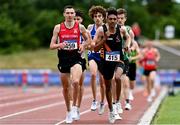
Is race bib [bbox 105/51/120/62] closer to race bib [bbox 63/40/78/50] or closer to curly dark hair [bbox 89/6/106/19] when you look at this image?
race bib [bbox 63/40/78/50]

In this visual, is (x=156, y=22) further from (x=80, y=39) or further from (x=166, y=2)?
(x=80, y=39)

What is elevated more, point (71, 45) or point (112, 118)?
point (71, 45)

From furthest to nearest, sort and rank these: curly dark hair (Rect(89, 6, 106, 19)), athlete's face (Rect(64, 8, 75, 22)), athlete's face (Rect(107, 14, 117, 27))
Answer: curly dark hair (Rect(89, 6, 106, 19)) < athlete's face (Rect(64, 8, 75, 22)) < athlete's face (Rect(107, 14, 117, 27))

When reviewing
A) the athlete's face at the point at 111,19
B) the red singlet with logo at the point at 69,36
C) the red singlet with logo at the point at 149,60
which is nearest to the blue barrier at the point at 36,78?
the red singlet with logo at the point at 149,60

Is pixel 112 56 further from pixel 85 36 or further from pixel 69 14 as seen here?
pixel 69 14

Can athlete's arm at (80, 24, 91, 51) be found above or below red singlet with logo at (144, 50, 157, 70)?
above

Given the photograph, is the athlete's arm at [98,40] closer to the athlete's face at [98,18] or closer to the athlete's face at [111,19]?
the athlete's face at [111,19]

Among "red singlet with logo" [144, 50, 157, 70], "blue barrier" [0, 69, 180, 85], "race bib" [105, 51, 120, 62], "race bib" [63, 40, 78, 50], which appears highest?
"race bib" [63, 40, 78, 50]

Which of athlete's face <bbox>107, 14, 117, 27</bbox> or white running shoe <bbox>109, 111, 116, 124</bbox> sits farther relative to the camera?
white running shoe <bbox>109, 111, 116, 124</bbox>

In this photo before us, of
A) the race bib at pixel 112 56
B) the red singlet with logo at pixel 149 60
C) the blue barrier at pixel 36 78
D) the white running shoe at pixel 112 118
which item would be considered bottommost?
the blue barrier at pixel 36 78

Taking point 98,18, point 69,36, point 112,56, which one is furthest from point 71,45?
point 98,18

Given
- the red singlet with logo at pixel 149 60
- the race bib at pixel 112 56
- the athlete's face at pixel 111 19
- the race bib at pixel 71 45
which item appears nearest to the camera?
the athlete's face at pixel 111 19

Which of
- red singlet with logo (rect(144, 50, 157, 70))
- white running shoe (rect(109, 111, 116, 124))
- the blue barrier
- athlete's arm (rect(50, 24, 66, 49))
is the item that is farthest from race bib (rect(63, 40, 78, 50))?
the blue barrier

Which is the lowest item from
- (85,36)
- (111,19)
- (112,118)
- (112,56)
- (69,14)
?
(112,118)
